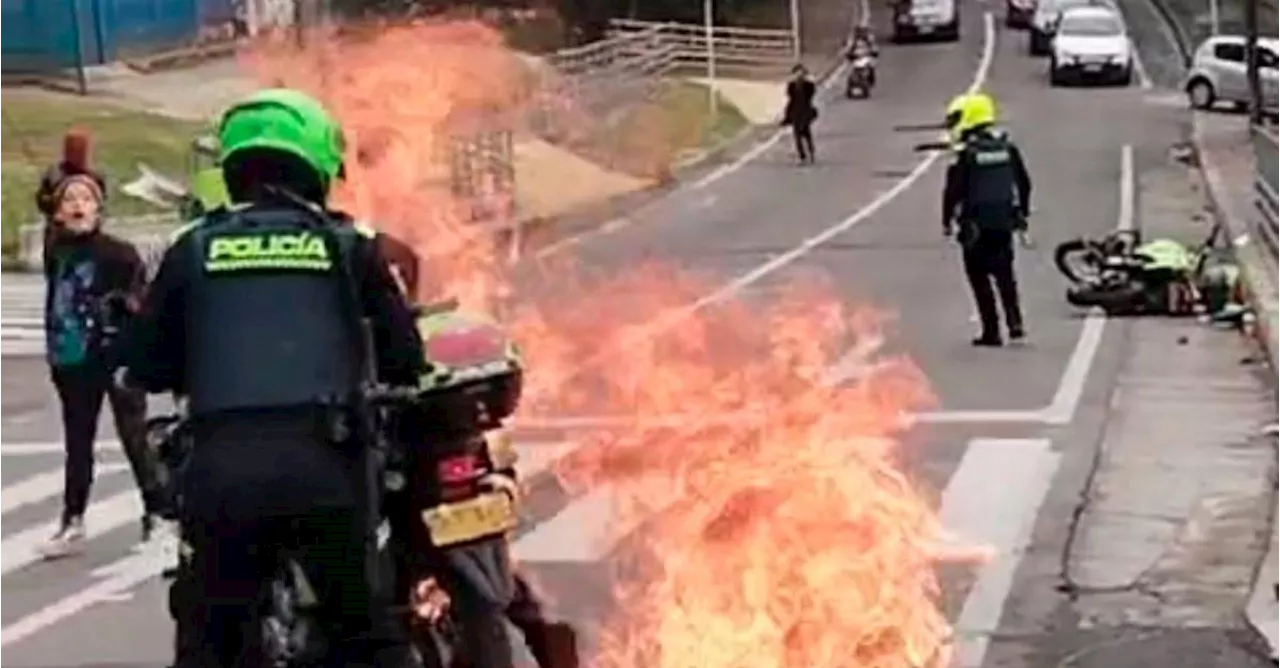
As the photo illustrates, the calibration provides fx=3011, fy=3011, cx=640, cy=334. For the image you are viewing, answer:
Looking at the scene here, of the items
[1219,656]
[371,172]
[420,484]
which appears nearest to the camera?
[420,484]

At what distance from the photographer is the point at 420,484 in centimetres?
701

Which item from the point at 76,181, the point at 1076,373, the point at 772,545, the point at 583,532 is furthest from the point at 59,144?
the point at 772,545

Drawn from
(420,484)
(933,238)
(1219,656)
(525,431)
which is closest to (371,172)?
(525,431)

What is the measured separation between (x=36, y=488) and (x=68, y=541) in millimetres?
2472

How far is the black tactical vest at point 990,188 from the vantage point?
69.8ft

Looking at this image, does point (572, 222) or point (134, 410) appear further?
point (572, 222)

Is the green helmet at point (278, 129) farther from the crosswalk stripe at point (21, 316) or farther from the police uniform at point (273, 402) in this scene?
the crosswalk stripe at point (21, 316)

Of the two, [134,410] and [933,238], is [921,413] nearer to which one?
[134,410]

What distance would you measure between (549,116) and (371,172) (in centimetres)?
3054

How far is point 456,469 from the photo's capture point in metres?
7.03

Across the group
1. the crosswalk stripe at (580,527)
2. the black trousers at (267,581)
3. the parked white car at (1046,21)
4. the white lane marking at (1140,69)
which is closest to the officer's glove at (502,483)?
the black trousers at (267,581)

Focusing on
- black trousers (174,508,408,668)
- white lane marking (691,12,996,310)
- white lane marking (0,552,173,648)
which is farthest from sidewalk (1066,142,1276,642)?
white lane marking (691,12,996,310)

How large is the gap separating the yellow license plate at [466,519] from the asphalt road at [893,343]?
3.46 metres

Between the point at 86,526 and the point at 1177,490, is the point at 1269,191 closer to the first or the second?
the point at 1177,490
